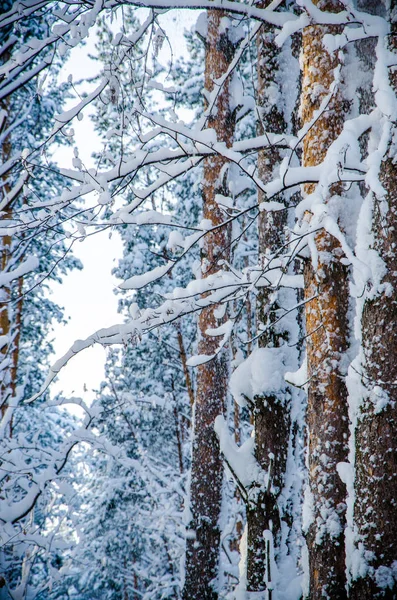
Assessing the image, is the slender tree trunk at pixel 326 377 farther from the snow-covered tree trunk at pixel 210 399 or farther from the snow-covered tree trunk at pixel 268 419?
the snow-covered tree trunk at pixel 210 399

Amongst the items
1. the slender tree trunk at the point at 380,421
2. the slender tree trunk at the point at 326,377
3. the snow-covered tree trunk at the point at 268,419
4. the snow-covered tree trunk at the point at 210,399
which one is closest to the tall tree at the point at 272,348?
the snow-covered tree trunk at the point at 268,419

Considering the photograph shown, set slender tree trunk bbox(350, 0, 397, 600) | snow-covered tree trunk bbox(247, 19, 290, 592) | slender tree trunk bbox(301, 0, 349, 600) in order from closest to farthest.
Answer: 1. slender tree trunk bbox(350, 0, 397, 600)
2. slender tree trunk bbox(301, 0, 349, 600)
3. snow-covered tree trunk bbox(247, 19, 290, 592)

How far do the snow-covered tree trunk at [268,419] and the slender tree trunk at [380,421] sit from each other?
3.53 feet

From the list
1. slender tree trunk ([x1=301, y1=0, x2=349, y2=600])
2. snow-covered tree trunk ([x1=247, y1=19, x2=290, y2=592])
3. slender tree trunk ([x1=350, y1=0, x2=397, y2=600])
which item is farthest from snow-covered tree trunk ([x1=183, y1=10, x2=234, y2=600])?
slender tree trunk ([x1=350, y1=0, x2=397, y2=600])

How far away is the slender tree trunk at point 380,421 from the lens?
193cm

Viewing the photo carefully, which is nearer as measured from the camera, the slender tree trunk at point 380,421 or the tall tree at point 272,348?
the slender tree trunk at point 380,421

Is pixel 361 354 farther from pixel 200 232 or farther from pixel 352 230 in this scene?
pixel 200 232

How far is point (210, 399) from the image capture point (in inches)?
203

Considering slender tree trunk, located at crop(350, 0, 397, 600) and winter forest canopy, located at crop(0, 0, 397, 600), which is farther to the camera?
winter forest canopy, located at crop(0, 0, 397, 600)

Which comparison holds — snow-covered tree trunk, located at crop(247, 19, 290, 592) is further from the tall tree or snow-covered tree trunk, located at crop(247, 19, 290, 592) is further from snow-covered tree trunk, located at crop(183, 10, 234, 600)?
snow-covered tree trunk, located at crop(183, 10, 234, 600)

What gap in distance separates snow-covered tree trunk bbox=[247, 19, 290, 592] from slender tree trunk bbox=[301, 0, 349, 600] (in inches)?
18.9

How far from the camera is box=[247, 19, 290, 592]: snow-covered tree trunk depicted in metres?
3.49

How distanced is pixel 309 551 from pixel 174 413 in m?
9.50

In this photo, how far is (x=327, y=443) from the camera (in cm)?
262
